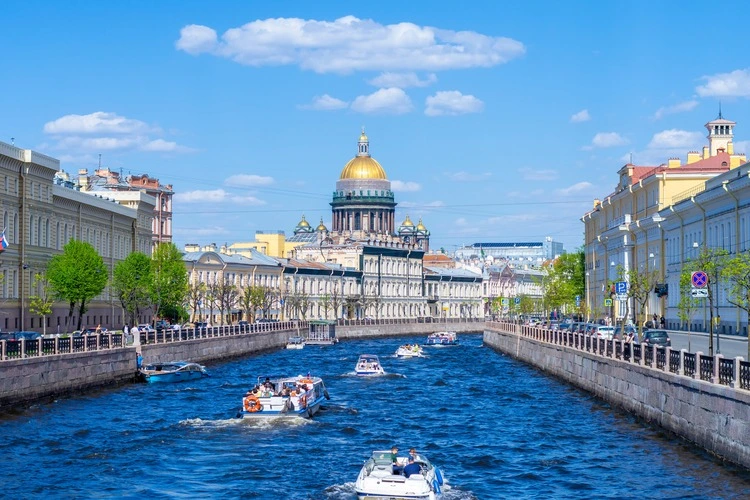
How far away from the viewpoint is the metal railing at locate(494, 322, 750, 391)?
30.0 m

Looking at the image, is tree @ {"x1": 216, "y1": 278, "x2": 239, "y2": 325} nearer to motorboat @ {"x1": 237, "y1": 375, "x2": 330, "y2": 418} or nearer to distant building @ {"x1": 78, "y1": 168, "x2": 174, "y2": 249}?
distant building @ {"x1": 78, "y1": 168, "x2": 174, "y2": 249}

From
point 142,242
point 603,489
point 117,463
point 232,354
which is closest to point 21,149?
point 232,354

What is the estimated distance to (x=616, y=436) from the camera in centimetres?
3953

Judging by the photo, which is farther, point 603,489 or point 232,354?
point 232,354

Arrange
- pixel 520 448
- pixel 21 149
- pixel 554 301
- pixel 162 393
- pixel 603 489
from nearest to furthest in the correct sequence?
pixel 603 489 < pixel 520 448 < pixel 162 393 < pixel 21 149 < pixel 554 301

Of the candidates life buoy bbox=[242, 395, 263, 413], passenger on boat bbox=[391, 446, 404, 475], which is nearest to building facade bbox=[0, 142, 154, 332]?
life buoy bbox=[242, 395, 263, 413]

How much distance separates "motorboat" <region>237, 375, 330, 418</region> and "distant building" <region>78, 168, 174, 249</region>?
74383 mm

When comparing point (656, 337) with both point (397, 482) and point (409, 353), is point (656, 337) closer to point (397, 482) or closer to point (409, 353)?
point (397, 482)

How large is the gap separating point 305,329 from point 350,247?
2199 inches

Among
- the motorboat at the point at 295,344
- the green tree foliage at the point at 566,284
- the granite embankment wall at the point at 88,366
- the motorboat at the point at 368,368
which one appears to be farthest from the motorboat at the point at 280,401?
→ the green tree foliage at the point at 566,284

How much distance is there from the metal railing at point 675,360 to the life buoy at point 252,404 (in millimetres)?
12876

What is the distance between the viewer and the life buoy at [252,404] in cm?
4434

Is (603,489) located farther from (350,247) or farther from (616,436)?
(350,247)

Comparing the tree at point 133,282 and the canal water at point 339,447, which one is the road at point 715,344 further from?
the tree at point 133,282
